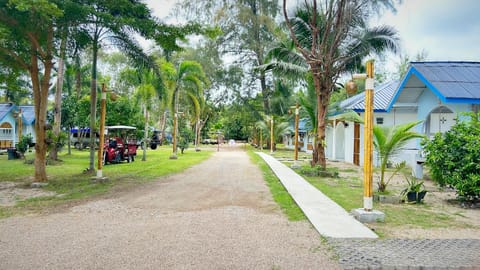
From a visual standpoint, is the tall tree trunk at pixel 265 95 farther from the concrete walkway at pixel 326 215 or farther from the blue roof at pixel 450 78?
the concrete walkway at pixel 326 215

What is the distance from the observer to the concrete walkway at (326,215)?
215 inches

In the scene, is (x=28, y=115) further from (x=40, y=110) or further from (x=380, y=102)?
(x=380, y=102)

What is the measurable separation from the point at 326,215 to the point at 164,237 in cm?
306

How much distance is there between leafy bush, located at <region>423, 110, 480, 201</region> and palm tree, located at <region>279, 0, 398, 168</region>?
549cm

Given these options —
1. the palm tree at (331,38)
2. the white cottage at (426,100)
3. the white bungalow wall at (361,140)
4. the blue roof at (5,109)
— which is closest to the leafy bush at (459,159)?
the white cottage at (426,100)

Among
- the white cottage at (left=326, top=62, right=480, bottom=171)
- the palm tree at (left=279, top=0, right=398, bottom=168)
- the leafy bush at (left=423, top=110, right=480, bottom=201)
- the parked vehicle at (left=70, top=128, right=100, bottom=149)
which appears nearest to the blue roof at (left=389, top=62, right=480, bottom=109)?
the white cottage at (left=326, top=62, right=480, bottom=171)

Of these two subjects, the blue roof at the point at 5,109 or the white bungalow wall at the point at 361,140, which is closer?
the white bungalow wall at the point at 361,140

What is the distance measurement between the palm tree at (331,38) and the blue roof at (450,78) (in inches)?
86.5

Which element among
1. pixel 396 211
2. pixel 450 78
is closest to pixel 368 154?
pixel 396 211

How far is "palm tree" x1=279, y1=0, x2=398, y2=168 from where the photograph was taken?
13078mm

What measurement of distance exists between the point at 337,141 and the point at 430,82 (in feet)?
35.8

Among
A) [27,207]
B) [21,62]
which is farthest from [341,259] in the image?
[21,62]

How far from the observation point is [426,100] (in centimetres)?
1394

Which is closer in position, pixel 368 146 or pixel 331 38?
pixel 368 146
